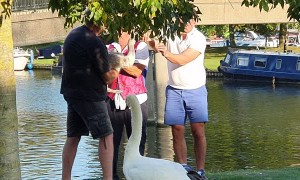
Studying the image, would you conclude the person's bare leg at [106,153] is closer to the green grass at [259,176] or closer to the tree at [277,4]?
the green grass at [259,176]

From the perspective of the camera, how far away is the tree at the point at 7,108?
24.9 ft

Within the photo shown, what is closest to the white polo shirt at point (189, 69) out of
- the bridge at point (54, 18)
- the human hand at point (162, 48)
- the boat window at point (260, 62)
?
the human hand at point (162, 48)

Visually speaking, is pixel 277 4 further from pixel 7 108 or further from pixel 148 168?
pixel 7 108

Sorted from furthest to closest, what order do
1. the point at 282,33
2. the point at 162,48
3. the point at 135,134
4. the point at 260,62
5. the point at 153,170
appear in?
the point at 282,33
the point at 260,62
the point at 162,48
the point at 135,134
the point at 153,170

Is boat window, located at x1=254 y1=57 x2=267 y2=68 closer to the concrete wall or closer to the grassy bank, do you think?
the concrete wall

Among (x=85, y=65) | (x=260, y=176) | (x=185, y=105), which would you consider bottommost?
(x=260, y=176)

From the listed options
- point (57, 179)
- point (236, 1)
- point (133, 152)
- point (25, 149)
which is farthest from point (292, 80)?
point (133, 152)

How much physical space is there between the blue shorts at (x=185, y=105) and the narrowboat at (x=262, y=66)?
37.0 meters

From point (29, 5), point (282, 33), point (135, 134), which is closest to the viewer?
point (135, 134)

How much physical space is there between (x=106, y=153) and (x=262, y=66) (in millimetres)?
40289

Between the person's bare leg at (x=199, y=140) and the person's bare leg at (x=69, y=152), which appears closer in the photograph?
the person's bare leg at (x=69, y=152)

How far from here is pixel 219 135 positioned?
2339 cm

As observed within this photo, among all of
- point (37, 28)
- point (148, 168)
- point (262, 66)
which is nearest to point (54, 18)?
point (37, 28)

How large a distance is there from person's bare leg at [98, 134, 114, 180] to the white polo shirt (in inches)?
55.0
